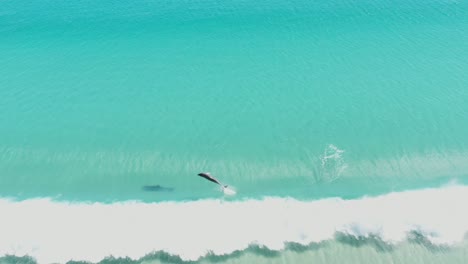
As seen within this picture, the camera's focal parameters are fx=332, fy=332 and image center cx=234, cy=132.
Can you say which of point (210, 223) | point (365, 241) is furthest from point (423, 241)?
point (210, 223)

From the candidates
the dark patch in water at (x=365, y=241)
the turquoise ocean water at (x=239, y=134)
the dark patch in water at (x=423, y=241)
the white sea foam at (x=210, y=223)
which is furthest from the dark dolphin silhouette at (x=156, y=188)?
the dark patch in water at (x=423, y=241)

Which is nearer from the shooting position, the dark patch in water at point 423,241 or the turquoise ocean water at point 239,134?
the dark patch in water at point 423,241

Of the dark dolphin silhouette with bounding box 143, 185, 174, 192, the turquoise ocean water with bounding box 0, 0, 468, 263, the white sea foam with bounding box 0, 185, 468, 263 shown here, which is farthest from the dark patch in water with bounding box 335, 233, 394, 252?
the dark dolphin silhouette with bounding box 143, 185, 174, 192

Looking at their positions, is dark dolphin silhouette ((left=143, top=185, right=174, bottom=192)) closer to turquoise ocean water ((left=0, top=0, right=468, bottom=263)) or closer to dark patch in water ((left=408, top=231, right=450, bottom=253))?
turquoise ocean water ((left=0, top=0, right=468, bottom=263))

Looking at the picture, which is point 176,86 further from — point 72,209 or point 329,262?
point 329,262

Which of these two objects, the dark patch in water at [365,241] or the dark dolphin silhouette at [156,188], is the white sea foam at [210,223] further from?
the dark dolphin silhouette at [156,188]

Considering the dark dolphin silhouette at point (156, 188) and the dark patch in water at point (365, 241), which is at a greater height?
the dark dolphin silhouette at point (156, 188)
